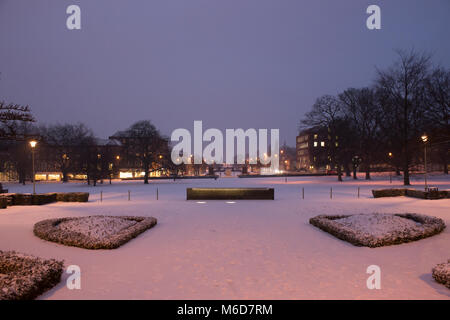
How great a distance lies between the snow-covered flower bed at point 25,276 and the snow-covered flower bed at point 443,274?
8724 millimetres

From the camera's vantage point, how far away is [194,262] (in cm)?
848

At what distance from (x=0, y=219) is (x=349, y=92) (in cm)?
5230

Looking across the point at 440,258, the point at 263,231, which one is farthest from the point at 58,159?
the point at 440,258

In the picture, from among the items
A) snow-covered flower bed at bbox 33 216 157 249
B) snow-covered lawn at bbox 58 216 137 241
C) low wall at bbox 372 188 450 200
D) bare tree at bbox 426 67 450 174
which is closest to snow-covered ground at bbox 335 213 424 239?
snow-covered flower bed at bbox 33 216 157 249

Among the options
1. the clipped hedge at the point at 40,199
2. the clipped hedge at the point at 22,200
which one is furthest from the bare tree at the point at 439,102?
the clipped hedge at the point at 22,200

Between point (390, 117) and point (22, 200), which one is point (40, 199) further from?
point (390, 117)

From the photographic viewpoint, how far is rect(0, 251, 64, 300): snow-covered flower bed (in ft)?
18.7

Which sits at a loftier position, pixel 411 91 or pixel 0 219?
pixel 411 91

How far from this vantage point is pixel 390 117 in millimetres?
45375

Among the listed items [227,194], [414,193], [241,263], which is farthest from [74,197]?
[414,193]

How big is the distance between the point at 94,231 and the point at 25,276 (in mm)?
5079
